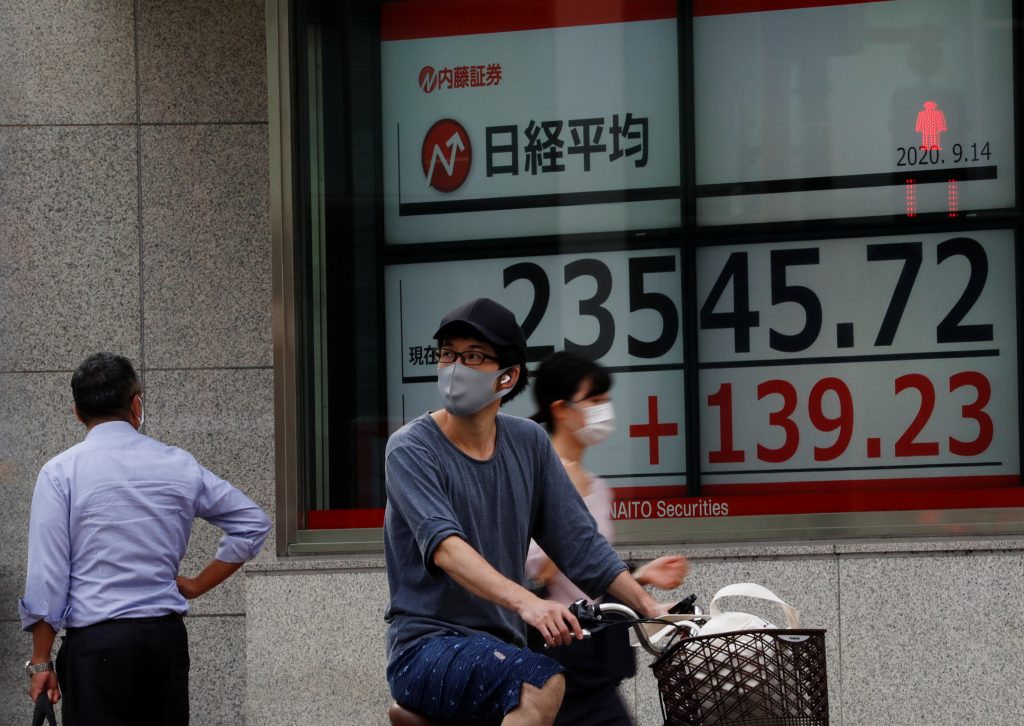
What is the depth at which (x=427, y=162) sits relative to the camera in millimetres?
7277

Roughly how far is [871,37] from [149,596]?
184 inches

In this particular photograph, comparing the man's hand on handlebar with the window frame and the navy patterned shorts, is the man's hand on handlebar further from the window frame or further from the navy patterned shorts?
the window frame

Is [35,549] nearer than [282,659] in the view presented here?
Yes

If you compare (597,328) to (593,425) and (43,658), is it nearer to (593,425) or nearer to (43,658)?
(593,425)

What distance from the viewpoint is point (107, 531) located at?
4.73m

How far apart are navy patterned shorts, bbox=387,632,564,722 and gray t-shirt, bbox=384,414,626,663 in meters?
0.08

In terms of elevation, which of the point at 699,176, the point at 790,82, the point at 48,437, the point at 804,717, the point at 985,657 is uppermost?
the point at 790,82

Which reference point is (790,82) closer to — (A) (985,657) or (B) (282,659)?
(A) (985,657)

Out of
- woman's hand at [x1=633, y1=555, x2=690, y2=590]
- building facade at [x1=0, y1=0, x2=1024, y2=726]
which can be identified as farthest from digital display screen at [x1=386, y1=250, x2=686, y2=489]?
woman's hand at [x1=633, y1=555, x2=690, y2=590]

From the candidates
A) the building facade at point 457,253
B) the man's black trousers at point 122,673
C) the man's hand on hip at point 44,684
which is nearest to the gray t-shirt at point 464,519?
the man's black trousers at point 122,673

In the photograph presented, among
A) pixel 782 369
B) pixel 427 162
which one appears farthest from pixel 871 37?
pixel 427 162

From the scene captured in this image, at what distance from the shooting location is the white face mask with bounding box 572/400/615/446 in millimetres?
4301

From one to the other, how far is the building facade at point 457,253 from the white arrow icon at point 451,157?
0.06 feet

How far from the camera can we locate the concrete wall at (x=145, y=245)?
7.23m
